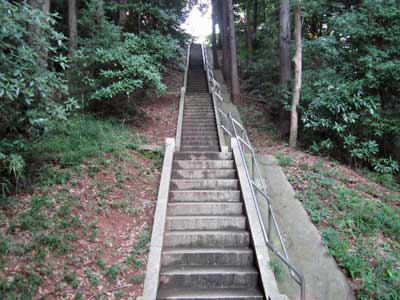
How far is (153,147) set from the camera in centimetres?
800

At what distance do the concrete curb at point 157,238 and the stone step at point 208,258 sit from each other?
228 mm

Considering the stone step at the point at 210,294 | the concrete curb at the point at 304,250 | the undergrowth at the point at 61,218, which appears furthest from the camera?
the concrete curb at the point at 304,250

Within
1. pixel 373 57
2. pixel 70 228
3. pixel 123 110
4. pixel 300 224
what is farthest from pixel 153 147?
pixel 373 57

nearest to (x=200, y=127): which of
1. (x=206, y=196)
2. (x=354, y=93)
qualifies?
(x=206, y=196)

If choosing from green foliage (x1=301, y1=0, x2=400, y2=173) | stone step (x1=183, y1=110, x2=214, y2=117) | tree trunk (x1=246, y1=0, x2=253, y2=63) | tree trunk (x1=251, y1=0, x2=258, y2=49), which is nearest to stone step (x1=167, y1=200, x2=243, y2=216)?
green foliage (x1=301, y1=0, x2=400, y2=173)

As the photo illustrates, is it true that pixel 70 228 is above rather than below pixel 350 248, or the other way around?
above

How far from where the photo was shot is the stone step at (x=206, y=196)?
6094mm

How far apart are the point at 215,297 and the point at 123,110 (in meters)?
7.21

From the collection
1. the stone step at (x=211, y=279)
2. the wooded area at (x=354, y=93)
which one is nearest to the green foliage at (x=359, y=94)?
the wooded area at (x=354, y=93)

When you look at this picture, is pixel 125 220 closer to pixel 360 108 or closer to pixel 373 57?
pixel 360 108

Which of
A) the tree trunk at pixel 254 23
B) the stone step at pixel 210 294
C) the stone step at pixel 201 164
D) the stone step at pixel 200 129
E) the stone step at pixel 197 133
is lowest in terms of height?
the stone step at pixel 210 294

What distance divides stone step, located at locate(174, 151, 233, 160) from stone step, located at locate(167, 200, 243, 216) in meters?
1.84

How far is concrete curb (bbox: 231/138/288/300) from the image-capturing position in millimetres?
4152

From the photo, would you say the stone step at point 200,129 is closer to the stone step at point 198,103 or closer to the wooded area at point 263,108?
the wooded area at point 263,108
